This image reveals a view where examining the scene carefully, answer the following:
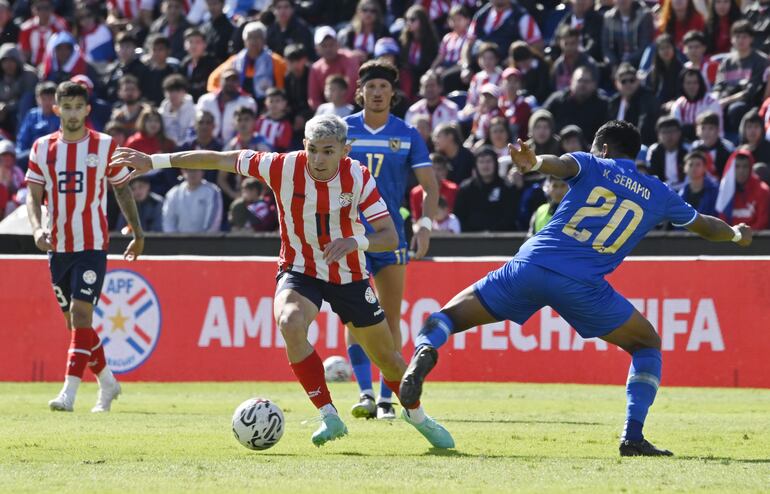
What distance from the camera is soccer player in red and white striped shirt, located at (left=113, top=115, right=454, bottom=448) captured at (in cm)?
835

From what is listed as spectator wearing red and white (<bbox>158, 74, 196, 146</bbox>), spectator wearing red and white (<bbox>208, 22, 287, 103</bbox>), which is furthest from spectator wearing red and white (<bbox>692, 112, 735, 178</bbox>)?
spectator wearing red and white (<bbox>158, 74, 196, 146</bbox>)

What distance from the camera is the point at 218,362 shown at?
15.0m

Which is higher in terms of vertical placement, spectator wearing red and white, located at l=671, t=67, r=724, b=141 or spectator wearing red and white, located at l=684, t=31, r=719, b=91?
spectator wearing red and white, located at l=684, t=31, r=719, b=91

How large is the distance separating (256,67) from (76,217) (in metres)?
9.06

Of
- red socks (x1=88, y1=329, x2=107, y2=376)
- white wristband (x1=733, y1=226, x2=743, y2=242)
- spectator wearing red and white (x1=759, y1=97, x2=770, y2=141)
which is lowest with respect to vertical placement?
red socks (x1=88, y1=329, x2=107, y2=376)

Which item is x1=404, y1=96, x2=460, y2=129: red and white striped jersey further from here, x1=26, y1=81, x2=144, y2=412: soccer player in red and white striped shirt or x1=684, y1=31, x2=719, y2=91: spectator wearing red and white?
x1=26, y1=81, x2=144, y2=412: soccer player in red and white striped shirt

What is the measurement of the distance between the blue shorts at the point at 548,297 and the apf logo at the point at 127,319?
7468 millimetres

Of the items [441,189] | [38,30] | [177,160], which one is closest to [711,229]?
[177,160]

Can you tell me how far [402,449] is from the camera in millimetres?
8594

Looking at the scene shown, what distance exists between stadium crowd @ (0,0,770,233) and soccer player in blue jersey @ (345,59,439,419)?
355 centimetres

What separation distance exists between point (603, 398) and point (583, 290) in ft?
16.0

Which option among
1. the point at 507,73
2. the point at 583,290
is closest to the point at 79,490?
the point at 583,290

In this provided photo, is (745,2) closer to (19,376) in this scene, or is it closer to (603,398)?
(603,398)

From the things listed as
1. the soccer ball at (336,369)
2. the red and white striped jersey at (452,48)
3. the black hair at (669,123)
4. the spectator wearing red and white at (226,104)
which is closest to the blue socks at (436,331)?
the soccer ball at (336,369)
